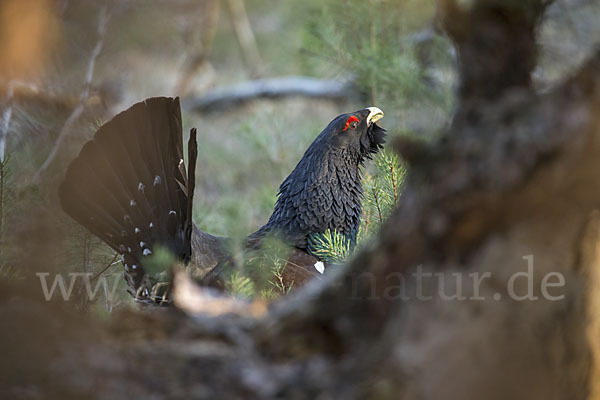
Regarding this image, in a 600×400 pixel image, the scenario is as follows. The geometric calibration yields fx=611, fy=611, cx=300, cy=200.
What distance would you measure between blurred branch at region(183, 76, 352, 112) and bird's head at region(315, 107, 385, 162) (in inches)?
121

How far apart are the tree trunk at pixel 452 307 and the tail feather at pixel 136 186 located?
1856 millimetres

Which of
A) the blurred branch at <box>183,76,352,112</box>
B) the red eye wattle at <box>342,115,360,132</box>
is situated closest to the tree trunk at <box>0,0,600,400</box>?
the red eye wattle at <box>342,115,360,132</box>

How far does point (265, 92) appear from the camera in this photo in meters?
8.14

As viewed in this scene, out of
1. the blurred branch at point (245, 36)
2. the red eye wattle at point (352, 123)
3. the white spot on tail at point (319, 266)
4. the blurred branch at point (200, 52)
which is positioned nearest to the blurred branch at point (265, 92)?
the blurred branch at point (200, 52)

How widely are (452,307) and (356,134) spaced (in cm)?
279

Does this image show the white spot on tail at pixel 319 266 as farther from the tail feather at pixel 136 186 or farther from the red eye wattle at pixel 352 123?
the red eye wattle at pixel 352 123

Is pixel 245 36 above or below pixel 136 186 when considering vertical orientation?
above

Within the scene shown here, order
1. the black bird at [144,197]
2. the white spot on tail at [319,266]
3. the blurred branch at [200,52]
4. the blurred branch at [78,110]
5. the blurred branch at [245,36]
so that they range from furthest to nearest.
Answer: the blurred branch at [245,36] → the blurred branch at [200,52] → the blurred branch at [78,110] → the white spot on tail at [319,266] → the black bird at [144,197]

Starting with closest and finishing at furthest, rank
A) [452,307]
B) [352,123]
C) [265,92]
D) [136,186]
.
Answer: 1. [452,307]
2. [136,186]
3. [352,123]
4. [265,92]

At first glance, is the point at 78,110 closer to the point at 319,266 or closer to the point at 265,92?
the point at 319,266

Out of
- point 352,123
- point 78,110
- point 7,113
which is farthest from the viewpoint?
point 78,110

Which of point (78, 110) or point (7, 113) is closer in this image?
point (7, 113)

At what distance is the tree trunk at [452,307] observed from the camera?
1.30 metres

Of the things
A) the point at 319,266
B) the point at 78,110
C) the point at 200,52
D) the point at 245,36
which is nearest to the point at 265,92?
the point at 200,52
